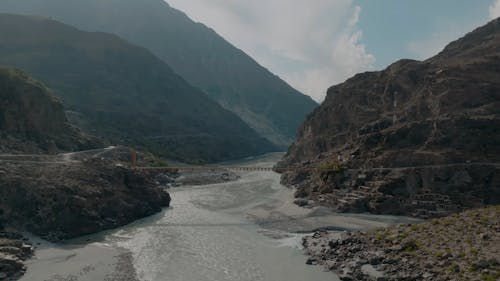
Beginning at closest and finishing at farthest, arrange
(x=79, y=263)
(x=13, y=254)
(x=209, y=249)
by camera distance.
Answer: (x=13, y=254)
(x=79, y=263)
(x=209, y=249)

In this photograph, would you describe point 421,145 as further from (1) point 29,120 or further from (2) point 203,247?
(1) point 29,120

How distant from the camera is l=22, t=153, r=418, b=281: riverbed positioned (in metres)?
34.2

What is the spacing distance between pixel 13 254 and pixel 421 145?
5643 cm

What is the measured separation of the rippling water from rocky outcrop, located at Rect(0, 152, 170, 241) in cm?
308

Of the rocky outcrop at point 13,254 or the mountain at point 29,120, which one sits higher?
the mountain at point 29,120

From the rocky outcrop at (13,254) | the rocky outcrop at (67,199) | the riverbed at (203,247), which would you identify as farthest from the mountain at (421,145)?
the rocky outcrop at (13,254)

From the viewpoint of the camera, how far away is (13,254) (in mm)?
35219

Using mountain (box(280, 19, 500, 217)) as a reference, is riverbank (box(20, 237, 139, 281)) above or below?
below

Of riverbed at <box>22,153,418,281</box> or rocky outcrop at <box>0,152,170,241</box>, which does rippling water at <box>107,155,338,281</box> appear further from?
rocky outcrop at <box>0,152,170,241</box>

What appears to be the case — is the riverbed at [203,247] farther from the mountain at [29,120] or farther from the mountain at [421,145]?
the mountain at [29,120]

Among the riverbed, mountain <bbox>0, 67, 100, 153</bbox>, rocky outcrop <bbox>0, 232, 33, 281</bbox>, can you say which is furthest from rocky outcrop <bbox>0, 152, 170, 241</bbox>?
mountain <bbox>0, 67, 100, 153</bbox>

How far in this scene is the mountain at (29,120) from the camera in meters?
70.2

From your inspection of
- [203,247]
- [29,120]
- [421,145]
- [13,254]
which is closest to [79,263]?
[13,254]

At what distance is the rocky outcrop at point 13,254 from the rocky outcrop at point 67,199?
3299 mm
